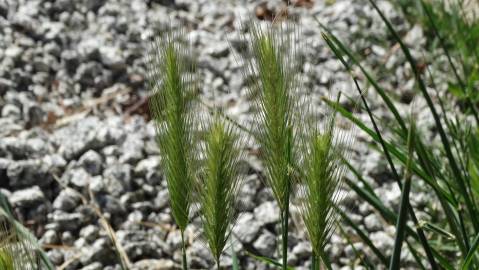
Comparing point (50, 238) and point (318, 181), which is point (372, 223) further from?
point (318, 181)

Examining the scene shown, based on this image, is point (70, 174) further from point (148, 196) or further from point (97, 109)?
point (97, 109)

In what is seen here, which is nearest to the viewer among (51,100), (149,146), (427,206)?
(427,206)

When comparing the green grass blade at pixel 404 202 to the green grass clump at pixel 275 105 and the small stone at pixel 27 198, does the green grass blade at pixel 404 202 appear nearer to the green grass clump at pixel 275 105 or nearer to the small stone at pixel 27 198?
the green grass clump at pixel 275 105

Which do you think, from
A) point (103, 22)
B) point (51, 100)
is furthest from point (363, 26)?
point (51, 100)

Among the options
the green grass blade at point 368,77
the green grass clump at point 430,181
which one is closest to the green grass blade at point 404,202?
the green grass clump at point 430,181

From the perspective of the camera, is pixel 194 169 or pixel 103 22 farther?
pixel 103 22

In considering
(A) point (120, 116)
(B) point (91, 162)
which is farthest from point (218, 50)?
(B) point (91, 162)

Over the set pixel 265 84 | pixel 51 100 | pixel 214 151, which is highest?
pixel 265 84

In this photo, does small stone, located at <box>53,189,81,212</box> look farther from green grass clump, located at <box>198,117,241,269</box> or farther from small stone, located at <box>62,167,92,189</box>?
green grass clump, located at <box>198,117,241,269</box>
